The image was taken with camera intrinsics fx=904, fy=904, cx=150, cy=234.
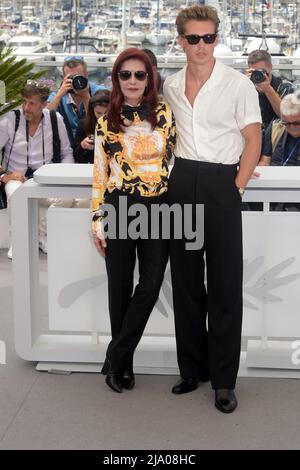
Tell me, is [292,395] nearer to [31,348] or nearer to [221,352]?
[221,352]

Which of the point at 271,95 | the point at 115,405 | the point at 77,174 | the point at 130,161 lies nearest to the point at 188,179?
the point at 130,161

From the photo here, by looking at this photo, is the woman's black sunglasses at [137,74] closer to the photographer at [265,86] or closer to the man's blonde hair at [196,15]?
the man's blonde hair at [196,15]

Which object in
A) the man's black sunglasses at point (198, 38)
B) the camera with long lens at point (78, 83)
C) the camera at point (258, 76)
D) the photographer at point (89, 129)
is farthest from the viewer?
the camera with long lens at point (78, 83)

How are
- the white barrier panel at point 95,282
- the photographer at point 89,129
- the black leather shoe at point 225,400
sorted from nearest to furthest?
the black leather shoe at point 225,400
the white barrier panel at point 95,282
the photographer at point 89,129

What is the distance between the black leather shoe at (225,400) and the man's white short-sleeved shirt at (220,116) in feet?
3.12

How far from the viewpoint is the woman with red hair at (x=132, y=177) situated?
3.63 meters

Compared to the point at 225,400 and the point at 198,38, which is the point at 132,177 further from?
the point at 225,400

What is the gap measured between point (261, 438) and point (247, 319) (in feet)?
2.46

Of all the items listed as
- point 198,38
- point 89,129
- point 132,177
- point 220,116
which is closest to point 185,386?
point 132,177

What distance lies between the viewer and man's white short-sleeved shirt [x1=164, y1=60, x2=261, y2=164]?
355cm

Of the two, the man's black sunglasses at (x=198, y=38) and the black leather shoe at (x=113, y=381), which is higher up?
the man's black sunglasses at (x=198, y=38)

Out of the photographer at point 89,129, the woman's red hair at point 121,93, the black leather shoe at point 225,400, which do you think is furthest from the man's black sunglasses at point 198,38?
the photographer at point 89,129

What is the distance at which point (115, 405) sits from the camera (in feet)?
12.3

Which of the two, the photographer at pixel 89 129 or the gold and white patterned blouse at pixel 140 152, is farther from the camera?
the photographer at pixel 89 129
